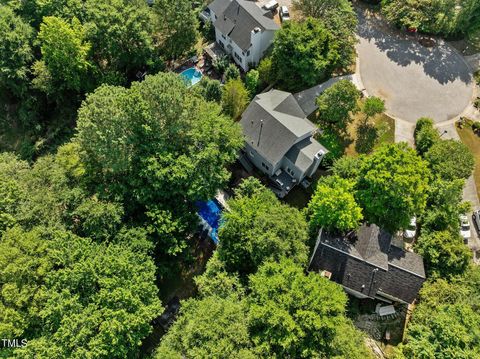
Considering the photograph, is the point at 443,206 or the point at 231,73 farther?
the point at 231,73

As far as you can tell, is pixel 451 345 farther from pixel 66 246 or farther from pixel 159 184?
pixel 66 246

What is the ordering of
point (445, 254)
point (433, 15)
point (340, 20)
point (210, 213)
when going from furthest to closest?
1. point (433, 15)
2. point (340, 20)
3. point (210, 213)
4. point (445, 254)

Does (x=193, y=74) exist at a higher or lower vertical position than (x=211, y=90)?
lower

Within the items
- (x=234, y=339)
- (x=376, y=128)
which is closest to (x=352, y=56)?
(x=376, y=128)

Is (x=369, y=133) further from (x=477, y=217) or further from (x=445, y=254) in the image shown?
(x=445, y=254)

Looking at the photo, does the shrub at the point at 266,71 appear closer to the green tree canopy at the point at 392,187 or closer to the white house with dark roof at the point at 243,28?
the white house with dark roof at the point at 243,28

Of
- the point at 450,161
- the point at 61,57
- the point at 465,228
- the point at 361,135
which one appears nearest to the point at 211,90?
the point at 61,57
